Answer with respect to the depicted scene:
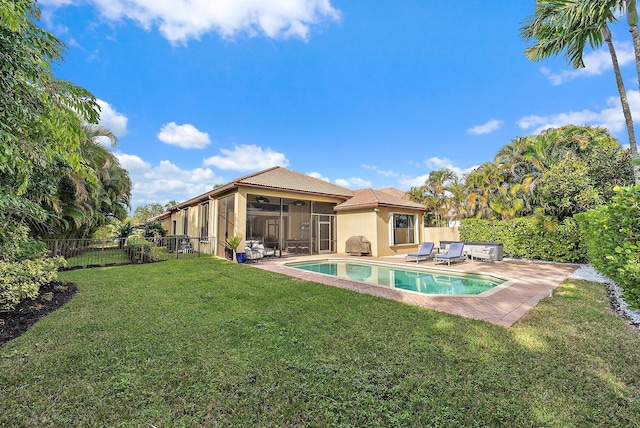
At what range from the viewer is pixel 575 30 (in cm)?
1071

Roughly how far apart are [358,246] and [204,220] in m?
11.8

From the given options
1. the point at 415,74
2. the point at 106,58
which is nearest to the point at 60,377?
the point at 106,58

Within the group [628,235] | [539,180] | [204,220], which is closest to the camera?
[628,235]

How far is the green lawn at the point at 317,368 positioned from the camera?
2656 millimetres

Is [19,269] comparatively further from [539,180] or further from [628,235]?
[539,180]

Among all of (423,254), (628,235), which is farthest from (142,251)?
(628,235)

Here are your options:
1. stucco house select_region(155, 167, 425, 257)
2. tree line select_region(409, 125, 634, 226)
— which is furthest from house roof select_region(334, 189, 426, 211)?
tree line select_region(409, 125, 634, 226)

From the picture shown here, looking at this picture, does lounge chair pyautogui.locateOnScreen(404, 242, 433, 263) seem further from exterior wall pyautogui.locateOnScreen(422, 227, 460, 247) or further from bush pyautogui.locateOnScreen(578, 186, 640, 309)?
bush pyautogui.locateOnScreen(578, 186, 640, 309)

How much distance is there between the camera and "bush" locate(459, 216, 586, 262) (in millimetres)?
13508

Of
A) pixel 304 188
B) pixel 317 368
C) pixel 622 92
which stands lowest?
pixel 317 368

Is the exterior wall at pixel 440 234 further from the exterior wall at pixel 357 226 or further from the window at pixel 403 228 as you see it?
the exterior wall at pixel 357 226

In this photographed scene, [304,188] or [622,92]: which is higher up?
[622,92]

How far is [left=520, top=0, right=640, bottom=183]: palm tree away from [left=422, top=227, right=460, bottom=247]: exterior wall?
40.3 ft

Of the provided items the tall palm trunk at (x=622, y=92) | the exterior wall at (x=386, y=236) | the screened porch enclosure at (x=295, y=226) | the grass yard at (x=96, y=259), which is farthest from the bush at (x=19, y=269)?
the tall palm trunk at (x=622, y=92)
